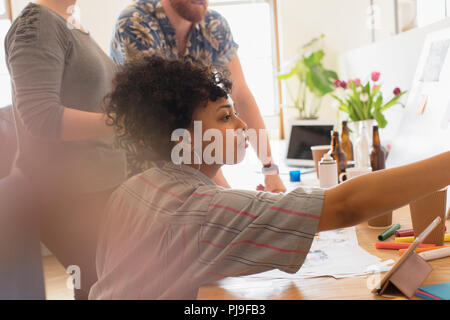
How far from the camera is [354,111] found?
6.41ft

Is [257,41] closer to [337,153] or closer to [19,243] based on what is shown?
[337,153]

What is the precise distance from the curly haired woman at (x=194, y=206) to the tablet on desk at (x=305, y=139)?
48.0 inches

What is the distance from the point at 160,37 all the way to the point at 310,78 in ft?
8.90

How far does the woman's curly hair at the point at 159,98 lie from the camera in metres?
0.88

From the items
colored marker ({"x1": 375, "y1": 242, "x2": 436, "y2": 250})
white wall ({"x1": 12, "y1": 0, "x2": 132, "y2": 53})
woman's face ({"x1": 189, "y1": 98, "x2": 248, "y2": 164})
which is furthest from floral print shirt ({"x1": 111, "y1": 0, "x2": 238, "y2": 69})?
white wall ({"x1": 12, "y1": 0, "x2": 132, "y2": 53})

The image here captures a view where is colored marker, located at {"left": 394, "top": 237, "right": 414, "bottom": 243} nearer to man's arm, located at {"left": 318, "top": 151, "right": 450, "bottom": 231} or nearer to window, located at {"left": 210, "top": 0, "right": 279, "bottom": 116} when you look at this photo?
man's arm, located at {"left": 318, "top": 151, "right": 450, "bottom": 231}

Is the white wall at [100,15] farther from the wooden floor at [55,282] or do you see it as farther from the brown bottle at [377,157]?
the brown bottle at [377,157]

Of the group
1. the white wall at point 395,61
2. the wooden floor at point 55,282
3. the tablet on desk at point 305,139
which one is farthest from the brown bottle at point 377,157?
the wooden floor at point 55,282

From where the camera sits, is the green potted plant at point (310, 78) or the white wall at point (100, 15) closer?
the white wall at point (100, 15)

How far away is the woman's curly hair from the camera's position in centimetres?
88

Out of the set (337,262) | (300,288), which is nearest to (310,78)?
(337,262)

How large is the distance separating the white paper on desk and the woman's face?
25 centimetres

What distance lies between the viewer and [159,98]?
881mm

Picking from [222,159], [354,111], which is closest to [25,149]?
[222,159]
